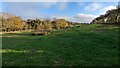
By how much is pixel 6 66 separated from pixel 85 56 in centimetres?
570

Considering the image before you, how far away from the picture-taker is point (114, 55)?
16.1 metres

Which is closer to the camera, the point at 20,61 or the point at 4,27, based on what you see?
the point at 20,61

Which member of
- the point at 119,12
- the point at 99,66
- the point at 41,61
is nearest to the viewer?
the point at 99,66

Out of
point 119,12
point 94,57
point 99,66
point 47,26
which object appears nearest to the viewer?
point 99,66

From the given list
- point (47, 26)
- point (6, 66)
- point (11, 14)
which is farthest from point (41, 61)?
point (11, 14)

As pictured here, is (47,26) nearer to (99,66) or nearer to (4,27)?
(4,27)

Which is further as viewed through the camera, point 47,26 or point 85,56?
point 47,26

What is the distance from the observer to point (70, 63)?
44.6ft

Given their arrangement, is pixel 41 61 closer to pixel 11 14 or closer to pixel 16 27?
pixel 16 27

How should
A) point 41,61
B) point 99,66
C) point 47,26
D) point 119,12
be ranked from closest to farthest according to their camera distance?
1. point 99,66
2. point 41,61
3. point 119,12
4. point 47,26

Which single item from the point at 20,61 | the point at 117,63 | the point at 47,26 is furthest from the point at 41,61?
the point at 47,26

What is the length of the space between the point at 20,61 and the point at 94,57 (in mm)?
5191

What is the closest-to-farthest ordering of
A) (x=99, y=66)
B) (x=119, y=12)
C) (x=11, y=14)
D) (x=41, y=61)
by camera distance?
(x=99, y=66)
(x=41, y=61)
(x=119, y=12)
(x=11, y=14)

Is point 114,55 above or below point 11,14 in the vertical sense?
below
